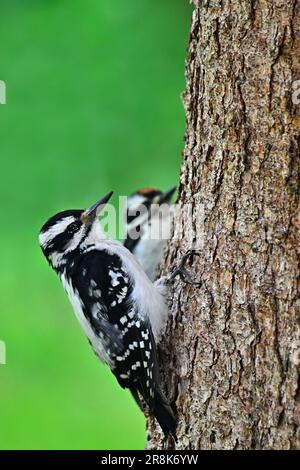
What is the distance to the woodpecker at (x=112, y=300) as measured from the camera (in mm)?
3680

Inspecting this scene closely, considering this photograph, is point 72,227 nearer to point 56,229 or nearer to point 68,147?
point 56,229

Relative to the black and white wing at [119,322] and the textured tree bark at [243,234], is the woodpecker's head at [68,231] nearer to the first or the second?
the black and white wing at [119,322]

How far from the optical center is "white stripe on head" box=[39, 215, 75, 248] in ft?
13.3

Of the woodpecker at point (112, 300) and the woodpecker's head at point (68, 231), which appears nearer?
the woodpecker at point (112, 300)

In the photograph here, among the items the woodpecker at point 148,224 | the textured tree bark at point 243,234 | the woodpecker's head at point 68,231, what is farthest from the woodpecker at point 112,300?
the woodpecker at point 148,224

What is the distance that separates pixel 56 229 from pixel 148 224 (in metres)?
1.81

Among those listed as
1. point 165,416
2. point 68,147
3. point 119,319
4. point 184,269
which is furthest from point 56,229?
point 68,147

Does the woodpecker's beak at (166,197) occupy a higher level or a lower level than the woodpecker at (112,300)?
higher

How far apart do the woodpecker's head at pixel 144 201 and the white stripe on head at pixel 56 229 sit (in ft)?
5.62

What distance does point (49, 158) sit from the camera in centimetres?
589

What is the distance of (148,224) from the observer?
581 centimetres

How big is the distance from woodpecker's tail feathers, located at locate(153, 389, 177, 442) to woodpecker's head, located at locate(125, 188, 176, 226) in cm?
240
